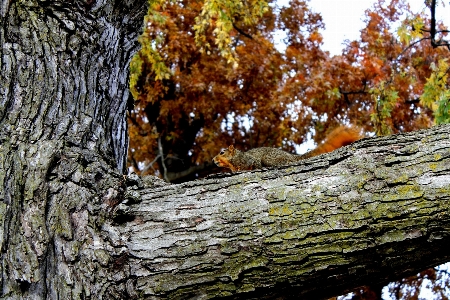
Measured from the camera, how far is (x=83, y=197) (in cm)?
179

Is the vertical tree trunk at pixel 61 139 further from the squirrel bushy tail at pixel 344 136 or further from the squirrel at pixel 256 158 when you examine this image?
the squirrel at pixel 256 158

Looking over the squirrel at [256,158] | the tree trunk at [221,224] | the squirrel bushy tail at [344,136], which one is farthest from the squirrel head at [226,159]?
the tree trunk at [221,224]

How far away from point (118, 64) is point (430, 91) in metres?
3.89

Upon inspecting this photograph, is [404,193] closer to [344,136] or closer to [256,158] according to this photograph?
[344,136]

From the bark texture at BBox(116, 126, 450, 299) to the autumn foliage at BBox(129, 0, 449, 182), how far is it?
6.40 metres

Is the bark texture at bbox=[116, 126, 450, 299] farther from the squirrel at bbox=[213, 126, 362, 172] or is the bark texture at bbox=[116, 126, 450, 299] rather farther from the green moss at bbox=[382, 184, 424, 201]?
the squirrel at bbox=[213, 126, 362, 172]

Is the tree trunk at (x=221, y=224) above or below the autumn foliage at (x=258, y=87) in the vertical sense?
below

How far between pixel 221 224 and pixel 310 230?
284 millimetres

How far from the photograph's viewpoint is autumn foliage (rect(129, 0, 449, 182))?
8875 millimetres

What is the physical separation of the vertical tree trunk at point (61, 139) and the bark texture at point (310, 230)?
14cm

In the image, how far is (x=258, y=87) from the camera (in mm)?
9461

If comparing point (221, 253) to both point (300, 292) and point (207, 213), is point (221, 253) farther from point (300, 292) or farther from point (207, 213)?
point (300, 292)

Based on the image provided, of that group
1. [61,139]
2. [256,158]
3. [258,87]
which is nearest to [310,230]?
[61,139]

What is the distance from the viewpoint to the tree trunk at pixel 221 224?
155cm
